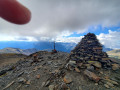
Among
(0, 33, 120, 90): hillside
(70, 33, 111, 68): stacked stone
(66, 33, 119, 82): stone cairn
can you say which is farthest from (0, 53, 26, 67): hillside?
(70, 33, 111, 68): stacked stone

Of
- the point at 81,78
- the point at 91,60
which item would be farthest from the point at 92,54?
the point at 81,78

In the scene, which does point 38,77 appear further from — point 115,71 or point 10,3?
point 115,71

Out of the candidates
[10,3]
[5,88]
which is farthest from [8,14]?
[5,88]

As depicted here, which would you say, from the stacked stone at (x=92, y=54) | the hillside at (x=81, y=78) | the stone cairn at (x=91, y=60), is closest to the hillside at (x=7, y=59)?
the hillside at (x=81, y=78)

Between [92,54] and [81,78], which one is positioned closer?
[81,78]

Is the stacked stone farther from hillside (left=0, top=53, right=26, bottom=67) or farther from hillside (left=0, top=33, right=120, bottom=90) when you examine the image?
hillside (left=0, top=53, right=26, bottom=67)

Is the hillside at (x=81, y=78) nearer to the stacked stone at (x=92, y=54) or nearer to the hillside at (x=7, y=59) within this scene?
the stacked stone at (x=92, y=54)

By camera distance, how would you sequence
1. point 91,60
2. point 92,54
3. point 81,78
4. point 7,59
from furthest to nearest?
point 7,59 → point 92,54 → point 91,60 → point 81,78

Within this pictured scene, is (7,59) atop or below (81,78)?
below

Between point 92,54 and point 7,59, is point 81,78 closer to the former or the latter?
point 92,54
